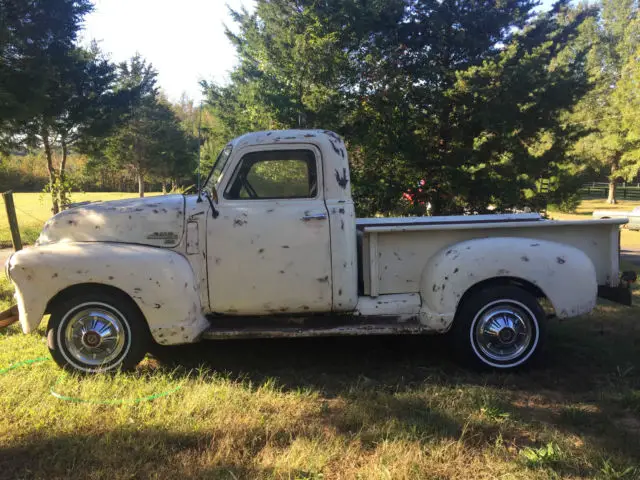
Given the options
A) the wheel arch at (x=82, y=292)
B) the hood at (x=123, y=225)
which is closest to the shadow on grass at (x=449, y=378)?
the wheel arch at (x=82, y=292)

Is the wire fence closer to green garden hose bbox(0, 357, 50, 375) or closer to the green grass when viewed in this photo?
the green grass

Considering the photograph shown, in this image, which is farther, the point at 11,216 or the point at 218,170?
the point at 11,216

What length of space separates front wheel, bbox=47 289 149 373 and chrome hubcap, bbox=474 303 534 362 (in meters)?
2.78

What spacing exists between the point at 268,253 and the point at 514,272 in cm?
202

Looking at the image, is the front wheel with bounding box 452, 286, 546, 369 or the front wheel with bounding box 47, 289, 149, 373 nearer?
the front wheel with bounding box 47, 289, 149, 373

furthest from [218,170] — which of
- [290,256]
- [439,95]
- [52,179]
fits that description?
[52,179]

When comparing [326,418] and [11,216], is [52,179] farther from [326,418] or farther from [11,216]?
[326,418]

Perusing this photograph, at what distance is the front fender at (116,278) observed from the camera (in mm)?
3689

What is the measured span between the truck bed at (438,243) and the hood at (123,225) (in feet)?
5.37

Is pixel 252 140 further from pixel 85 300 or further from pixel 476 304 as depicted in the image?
pixel 476 304

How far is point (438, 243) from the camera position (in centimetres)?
410

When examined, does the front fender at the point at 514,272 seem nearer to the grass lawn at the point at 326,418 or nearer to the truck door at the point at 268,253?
the grass lawn at the point at 326,418

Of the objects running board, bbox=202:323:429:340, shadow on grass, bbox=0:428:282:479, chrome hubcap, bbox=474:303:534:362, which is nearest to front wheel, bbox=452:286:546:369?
chrome hubcap, bbox=474:303:534:362

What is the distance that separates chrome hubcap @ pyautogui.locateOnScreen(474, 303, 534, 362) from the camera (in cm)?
393
